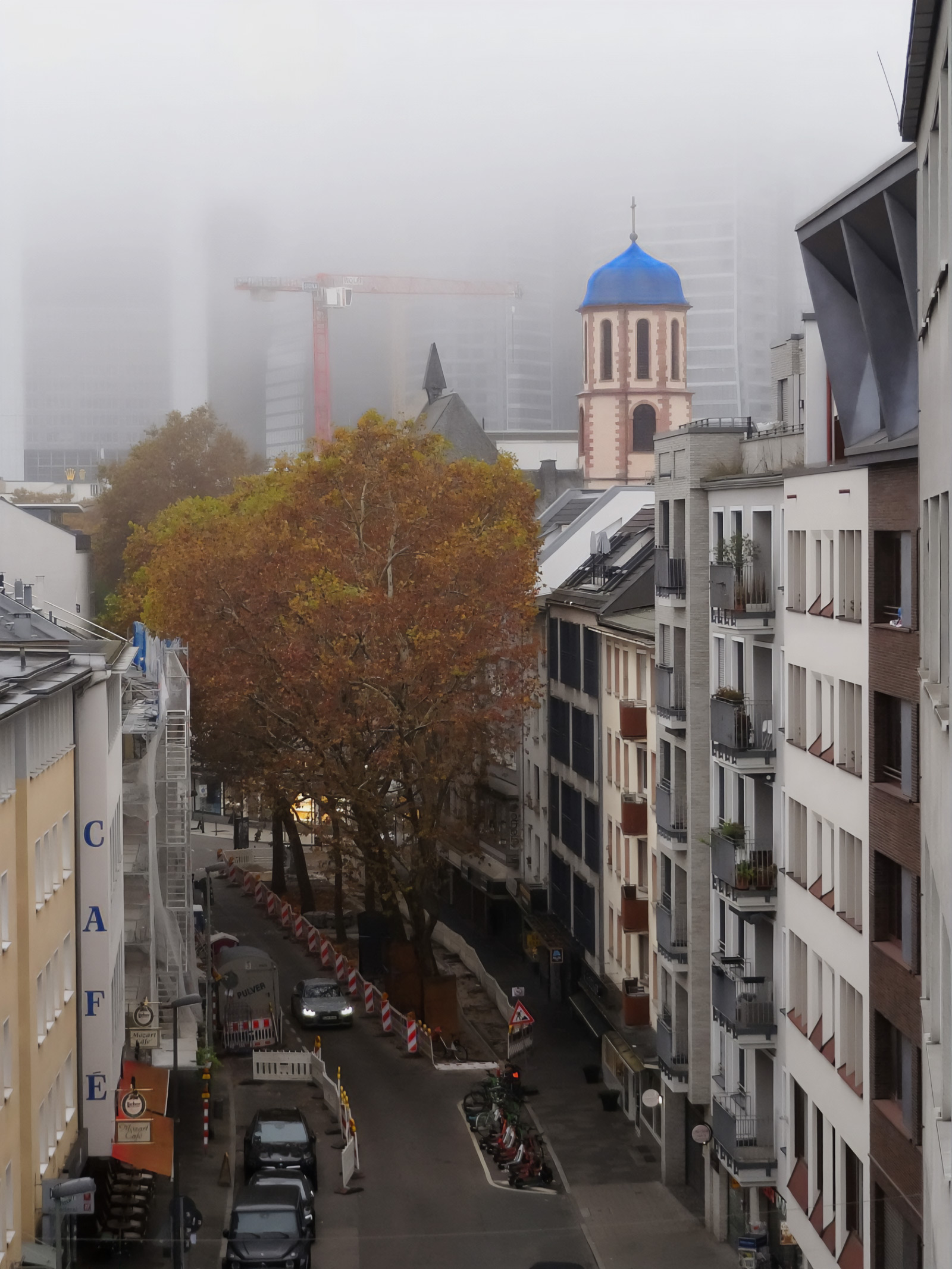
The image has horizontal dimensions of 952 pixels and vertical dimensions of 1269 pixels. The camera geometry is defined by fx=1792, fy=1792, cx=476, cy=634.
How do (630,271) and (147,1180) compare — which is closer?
(147,1180)

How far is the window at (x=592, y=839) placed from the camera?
46562 millimetres

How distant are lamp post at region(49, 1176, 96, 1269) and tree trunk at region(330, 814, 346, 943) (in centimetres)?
2153

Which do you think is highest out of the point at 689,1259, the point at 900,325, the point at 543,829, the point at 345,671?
the point at 900,325

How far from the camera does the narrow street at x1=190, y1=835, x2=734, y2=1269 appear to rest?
3061cm

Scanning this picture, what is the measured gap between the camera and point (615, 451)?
105 m

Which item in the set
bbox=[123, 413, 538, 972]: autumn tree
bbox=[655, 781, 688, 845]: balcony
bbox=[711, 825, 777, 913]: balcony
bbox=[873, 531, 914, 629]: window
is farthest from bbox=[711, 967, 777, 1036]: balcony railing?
bbox=[123, 413, 538, 972]: autumn tree

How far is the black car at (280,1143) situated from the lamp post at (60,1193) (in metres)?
9.61

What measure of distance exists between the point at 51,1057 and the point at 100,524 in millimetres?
70849

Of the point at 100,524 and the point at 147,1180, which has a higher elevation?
the point at 100,524

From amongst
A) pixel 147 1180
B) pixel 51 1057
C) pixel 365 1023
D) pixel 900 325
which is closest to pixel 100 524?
pixel 365 1023

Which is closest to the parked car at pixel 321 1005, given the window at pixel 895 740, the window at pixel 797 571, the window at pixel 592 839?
the window at pixel 592 839

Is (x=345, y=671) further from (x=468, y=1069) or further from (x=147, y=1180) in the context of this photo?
(x=147, y=1180)

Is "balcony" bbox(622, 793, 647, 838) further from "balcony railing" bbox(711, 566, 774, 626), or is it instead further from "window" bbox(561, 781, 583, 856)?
"balcony railing" bbox(711, 566, 774, 626)

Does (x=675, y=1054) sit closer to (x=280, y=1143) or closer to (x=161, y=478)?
(x=280, y=1143)
